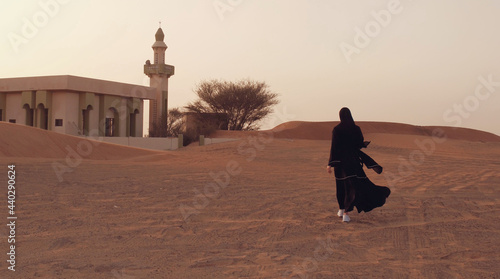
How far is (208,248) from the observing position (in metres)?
5.87

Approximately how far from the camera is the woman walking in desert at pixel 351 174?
7.73 m

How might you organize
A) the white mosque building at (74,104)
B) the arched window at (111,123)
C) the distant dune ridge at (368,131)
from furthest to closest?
1. the distant dune ridge at (368,131)
2. the arched window at (111,123)
3. the white mosque building at (74,104)

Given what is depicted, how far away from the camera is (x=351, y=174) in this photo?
784cm

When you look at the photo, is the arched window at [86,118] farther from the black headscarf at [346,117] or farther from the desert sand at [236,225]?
the black headscarf at [346,117]

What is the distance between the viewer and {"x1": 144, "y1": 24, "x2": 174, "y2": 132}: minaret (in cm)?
3878

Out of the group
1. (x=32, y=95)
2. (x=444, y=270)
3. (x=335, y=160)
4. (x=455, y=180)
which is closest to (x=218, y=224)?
(x=335, y=160)

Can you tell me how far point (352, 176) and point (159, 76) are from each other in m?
33.5

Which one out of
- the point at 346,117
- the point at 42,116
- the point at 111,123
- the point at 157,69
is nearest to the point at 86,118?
the point at 111,123

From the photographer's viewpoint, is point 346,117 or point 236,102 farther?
point 236,102

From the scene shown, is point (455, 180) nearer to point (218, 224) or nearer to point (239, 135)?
point (218, 224)

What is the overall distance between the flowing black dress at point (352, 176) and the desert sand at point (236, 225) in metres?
0.31

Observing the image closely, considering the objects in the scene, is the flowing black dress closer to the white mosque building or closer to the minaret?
the white mosque building

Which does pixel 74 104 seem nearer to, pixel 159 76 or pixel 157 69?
pixel 157 69

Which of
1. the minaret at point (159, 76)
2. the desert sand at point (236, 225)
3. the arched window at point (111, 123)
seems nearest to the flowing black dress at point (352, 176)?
the desert sand at point (236, 225)
